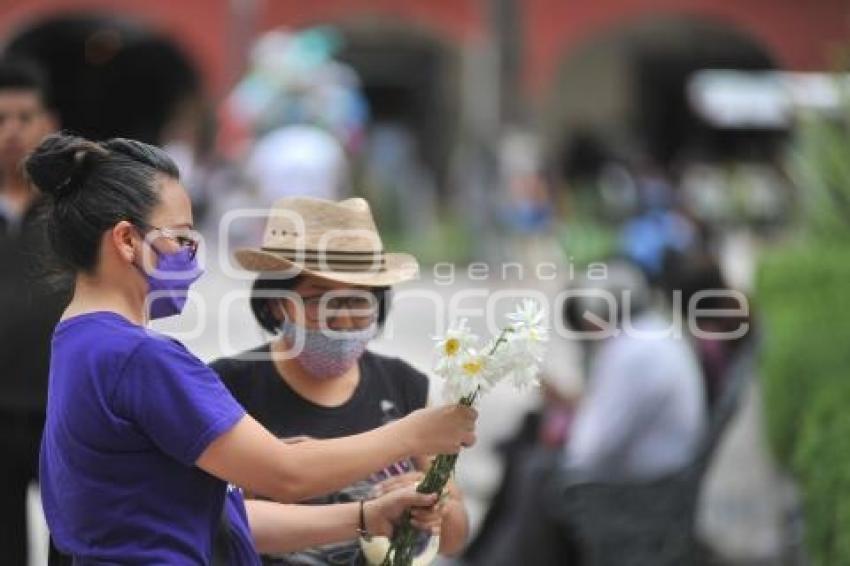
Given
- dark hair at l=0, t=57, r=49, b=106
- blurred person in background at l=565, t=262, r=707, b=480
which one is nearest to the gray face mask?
dark hair at l=0, t=57, r=49, b=106

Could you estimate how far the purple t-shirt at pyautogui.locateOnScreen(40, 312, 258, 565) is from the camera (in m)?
2.61

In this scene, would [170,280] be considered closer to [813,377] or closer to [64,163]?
[64,163]

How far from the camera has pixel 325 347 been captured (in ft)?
10.8

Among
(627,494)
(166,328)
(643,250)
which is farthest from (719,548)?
(166,328)

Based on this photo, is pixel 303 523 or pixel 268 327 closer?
pixel 303 523

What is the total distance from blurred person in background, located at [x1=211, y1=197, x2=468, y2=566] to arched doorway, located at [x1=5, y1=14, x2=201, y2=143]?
81.5 ft

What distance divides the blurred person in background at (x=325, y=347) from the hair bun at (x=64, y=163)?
546 millimetres

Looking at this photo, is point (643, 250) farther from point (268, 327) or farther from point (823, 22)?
point (823, 22)

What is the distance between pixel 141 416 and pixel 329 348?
734 millimetres

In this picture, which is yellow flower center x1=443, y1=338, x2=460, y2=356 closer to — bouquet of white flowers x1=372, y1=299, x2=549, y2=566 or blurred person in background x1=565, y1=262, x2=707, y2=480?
bouquet of white flowers x1=372, y1=299, x2=549, y2=566

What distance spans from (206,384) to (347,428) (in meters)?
0.72

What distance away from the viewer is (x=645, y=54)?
100ft

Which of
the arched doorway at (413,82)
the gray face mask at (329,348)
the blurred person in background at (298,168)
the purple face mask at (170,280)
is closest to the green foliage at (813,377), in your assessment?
the gray face mask at (329,348)

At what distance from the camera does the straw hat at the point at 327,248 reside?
3.27 m
